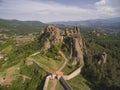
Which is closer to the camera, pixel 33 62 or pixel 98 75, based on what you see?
pixel 98 75

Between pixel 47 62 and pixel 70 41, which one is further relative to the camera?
pixel 70 41

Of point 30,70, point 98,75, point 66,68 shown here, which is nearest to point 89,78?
point 98,75

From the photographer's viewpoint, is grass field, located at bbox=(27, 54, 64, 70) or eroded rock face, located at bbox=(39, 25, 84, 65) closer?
grass field, located at bbox=(27, 54, 64, 70)

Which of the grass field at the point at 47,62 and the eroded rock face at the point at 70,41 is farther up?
the eroded rock face at the point at 70,41

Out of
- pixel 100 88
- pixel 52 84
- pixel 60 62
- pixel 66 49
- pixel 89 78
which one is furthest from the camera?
pixel 66 49

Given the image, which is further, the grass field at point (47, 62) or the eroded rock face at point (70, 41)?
the eroded rock face at point (70, 41)

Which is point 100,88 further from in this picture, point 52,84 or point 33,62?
point 33,62

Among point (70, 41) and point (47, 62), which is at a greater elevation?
point (70, 41)

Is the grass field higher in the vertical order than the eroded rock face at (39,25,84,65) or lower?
lower
